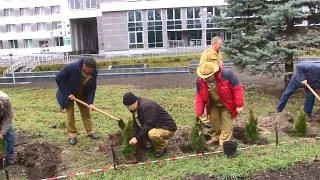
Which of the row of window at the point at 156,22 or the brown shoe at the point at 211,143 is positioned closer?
the brown shoe at the point at 211,143

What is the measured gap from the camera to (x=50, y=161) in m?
5.39

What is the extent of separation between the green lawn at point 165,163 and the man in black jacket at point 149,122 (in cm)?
41

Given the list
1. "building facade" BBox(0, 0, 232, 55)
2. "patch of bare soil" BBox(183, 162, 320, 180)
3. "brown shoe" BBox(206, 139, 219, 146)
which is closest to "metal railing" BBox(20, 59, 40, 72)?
"building facade" BBox(0, 0, 232, 55)

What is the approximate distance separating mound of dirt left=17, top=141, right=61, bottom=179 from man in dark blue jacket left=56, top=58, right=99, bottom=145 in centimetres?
49

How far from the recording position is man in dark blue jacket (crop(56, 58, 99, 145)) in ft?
18.8

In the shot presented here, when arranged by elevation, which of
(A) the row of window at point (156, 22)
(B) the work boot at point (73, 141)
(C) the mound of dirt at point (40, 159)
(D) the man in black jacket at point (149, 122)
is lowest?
(C) the mound of dirt at point (40, 159)

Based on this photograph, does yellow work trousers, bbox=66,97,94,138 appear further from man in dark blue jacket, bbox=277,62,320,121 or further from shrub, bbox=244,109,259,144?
man in dark blue jacket, bbox=277,62,320,121

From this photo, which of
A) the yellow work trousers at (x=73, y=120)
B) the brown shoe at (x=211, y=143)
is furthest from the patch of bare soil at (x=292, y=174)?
the yellow work trousers at (x=73, y=120)

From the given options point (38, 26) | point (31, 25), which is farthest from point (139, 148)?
point (31, 25)

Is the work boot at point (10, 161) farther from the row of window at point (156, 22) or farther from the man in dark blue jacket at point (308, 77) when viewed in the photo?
the row of window at point (156, 22)

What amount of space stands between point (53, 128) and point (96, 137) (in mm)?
1497

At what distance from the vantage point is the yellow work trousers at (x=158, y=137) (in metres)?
4.93

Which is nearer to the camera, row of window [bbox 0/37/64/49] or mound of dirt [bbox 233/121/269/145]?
mound of dirt [bbox 233/121/269/145]

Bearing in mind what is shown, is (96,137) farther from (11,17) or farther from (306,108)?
(11,17)
